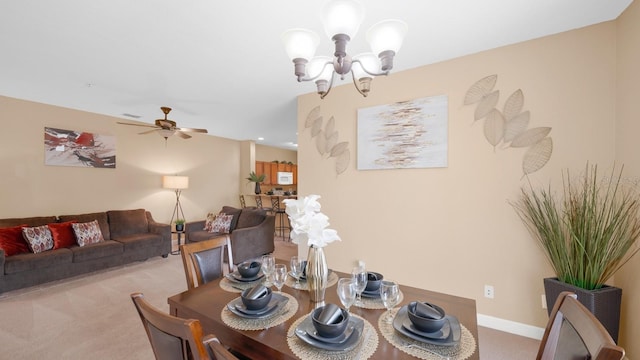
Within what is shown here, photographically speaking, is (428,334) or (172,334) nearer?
(172,334)

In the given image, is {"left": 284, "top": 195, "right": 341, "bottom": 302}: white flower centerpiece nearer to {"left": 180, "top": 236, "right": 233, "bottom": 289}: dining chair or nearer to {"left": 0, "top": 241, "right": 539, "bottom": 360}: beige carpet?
→ {"left": 180, "top": 236, "right": 233, "bottom": 289}: dining chair

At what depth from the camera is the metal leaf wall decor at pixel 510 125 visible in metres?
2.13

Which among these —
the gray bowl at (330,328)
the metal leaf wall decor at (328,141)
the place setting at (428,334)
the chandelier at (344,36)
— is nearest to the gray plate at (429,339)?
the place setting at (428,334)

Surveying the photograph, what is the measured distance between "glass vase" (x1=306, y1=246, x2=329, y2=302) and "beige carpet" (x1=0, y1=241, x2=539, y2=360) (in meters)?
1.59

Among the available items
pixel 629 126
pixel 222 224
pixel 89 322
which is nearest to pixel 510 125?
pixel 629 126

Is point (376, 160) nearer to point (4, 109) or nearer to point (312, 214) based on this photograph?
point (312, 214)

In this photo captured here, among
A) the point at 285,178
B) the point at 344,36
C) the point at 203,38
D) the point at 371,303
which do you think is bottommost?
the point at 371,303

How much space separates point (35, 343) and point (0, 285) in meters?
1.51

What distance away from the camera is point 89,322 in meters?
2.40

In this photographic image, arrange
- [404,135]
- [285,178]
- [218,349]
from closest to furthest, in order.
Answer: [218,349] < [404,135] < [285,178]

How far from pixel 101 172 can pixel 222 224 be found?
7.30ft

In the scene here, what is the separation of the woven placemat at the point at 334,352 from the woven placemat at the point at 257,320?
0.11 metres

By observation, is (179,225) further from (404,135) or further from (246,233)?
(404,135)

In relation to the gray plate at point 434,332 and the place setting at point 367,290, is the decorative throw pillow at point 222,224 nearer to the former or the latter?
the place setting at point 367,290
